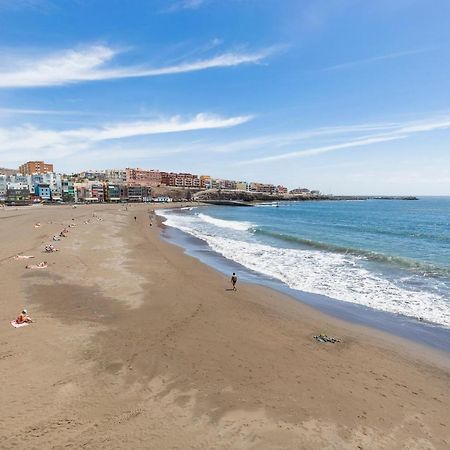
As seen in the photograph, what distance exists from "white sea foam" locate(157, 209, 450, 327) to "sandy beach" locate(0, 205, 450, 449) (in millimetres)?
3255

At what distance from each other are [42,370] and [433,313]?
14.2 m

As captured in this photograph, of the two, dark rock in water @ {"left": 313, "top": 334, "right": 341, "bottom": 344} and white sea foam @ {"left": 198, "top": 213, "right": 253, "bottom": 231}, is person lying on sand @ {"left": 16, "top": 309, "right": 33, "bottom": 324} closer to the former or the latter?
dark rock in water @ {"left": 313, "top": 334, "right": 341, "bottom": 344}

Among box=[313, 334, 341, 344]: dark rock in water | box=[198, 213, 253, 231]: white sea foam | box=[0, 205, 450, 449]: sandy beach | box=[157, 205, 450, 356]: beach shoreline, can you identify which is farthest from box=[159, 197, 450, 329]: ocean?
box=[198, 213, 253, 231]: white sea foam

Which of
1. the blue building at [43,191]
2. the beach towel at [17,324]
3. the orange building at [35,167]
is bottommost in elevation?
the beach towel at [17,324]

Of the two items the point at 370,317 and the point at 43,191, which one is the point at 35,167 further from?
the point at 370,317

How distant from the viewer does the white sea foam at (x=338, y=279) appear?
1544 centimetres

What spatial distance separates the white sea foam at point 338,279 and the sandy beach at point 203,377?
325cm

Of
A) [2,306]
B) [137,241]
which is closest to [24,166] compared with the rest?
[137,241]

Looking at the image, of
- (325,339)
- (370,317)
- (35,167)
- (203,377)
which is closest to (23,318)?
(203,377)

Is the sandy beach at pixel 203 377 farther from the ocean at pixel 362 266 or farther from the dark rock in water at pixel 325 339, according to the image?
the ocean at pixel 362 266

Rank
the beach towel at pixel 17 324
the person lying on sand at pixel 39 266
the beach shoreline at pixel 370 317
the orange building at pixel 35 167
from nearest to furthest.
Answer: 1. the beach towel at pixel 17 324
2. the beach shoreline at pixel 370 317
3. the person lying on sand at pixel 39 266
4. the orange building at pixel 35 167

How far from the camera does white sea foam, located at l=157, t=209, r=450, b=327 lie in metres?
15.4

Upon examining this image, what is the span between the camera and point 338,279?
2011cm

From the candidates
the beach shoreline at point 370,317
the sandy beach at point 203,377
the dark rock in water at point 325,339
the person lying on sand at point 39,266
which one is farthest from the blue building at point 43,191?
the dark rock in water at point 325,339
